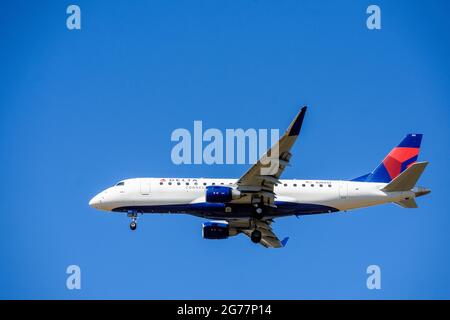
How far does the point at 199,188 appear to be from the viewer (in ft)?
225

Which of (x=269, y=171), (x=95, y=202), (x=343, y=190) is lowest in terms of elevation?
(x=95, y=202)

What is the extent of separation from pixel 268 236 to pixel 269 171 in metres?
10.3

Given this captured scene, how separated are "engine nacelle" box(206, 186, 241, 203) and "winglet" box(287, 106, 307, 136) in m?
7.96

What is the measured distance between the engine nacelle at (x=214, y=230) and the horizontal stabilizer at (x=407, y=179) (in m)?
13.8

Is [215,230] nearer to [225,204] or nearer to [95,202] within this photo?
[225,204]

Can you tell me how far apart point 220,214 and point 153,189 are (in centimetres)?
A: 578

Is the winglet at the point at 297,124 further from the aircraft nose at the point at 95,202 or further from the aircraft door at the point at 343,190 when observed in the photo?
the aircraft nose at the point at 95,202

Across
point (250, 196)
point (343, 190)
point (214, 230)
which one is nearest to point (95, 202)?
point (214, 230)

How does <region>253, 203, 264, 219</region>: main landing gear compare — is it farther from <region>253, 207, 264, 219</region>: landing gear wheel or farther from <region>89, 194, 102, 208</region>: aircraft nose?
<region>89, 194, 102, 208</region>: aircraft nose

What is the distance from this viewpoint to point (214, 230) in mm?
71375

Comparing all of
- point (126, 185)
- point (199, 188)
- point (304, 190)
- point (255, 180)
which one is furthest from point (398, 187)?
point (126, 185)
